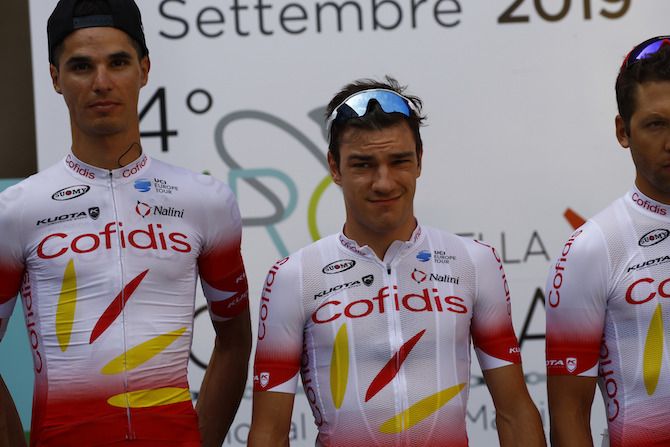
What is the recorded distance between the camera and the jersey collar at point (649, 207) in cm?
292

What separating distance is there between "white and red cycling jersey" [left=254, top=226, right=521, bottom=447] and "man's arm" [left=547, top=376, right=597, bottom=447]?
0.14 meters

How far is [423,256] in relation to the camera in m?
2.98

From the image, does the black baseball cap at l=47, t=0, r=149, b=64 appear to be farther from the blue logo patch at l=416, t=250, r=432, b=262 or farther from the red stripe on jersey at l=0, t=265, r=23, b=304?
the blue logo patch at l=416, t=250, r=432, b=262

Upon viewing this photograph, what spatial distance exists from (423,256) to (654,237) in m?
0.59

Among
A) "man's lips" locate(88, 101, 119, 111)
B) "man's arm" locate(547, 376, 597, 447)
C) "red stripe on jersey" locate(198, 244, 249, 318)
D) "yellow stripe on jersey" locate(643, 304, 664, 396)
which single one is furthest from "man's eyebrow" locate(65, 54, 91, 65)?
"yellow stripe on jersey" locate(643, 304, 664, 396)

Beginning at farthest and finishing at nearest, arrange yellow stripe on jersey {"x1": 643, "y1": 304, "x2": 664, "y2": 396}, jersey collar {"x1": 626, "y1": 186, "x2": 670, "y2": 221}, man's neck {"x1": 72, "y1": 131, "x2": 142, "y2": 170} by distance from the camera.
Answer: man's neck {"x1": 72, "y1": 131, "x2": 142, "y2": 170}
jersey collar {"x1": 626, "y1": 186, "x2": 670, "y2": 221}
yellow stripe on jersey {"x1": 643, "y1": 304, "x2": 664, "y2": 396}

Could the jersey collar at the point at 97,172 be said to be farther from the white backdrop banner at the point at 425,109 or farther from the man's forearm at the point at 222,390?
the white backdrop banner at the point at 425,109

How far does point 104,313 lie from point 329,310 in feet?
1.90

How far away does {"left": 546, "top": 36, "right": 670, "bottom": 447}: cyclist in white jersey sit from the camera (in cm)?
281

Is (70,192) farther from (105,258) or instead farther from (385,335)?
(385,335)

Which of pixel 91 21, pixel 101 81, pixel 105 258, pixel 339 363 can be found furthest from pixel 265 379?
pixel 91 21

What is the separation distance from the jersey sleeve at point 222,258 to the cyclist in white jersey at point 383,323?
23 centimetres

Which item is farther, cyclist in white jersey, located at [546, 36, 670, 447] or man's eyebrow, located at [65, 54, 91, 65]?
man's eyebrow, located at [65, 54, 91, 65]

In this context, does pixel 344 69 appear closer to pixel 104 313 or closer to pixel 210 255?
pixel 210 255
